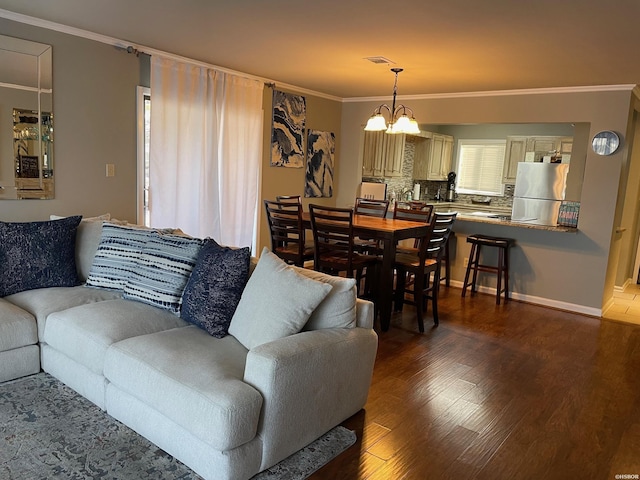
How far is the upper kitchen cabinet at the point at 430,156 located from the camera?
8008 millimetres

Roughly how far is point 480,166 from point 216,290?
6.86 metres

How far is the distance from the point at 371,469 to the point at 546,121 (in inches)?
176

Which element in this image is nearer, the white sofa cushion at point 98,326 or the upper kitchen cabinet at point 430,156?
the white sofa cushion at point 98,326

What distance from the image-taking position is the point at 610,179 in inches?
195

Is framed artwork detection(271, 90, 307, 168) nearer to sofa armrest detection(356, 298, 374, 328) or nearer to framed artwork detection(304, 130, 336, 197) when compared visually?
framed artwork detection(304, 130, 336, 197)

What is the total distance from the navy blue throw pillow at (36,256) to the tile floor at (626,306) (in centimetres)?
513

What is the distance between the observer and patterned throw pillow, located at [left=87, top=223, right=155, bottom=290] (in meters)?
3.14

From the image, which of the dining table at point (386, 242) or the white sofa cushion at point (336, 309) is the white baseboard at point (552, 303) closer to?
the dining table at point (386, 242)

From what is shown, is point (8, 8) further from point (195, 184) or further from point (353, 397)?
point (353, 397)

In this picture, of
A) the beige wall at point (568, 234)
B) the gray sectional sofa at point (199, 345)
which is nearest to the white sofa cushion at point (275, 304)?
the gray sectional sofa at point (199, 345)

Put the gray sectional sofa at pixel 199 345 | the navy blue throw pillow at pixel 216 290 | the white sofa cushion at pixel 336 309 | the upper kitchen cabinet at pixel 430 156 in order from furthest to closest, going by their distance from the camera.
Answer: the upper kitchen cabinet at pixel 430 156, the navy blue throw pillow at pixel 216 290, the white sofa cushion at pixel 336 309, the gray sectional sofa at pixel 199 345

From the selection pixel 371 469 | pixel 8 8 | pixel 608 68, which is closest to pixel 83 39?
pixel 8 8

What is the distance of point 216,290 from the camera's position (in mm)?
2639

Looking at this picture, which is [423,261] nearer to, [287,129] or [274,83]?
[287,129]
